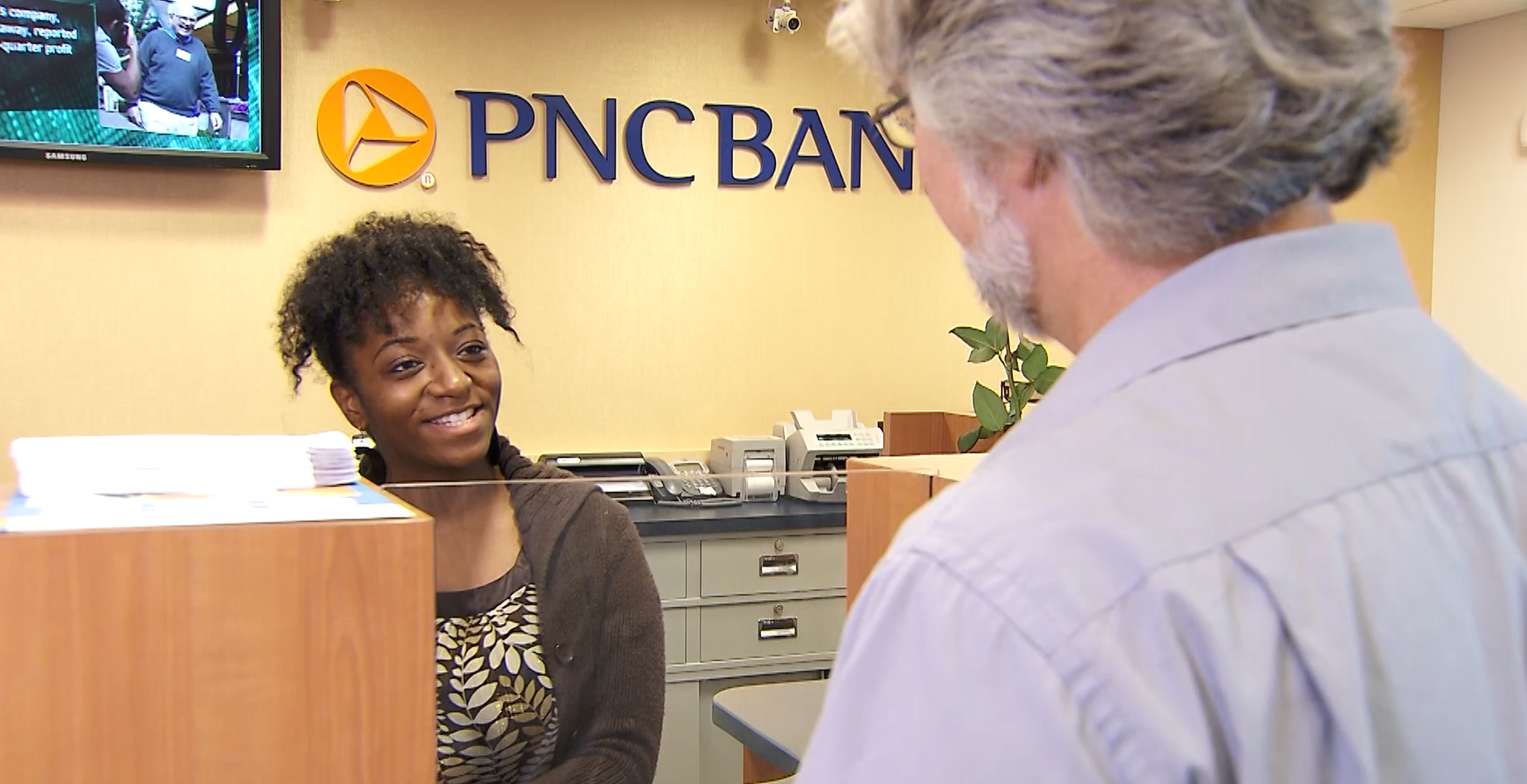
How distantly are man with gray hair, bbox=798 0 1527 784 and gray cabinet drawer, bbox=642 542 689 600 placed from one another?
2.23 feet

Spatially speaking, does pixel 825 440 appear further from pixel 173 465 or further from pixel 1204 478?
pixel 1204 478

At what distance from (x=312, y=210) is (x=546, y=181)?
2.21 ft

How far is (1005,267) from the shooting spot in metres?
0.82

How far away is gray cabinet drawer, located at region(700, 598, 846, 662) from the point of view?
4.56 feet

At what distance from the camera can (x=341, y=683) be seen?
1.15 metres

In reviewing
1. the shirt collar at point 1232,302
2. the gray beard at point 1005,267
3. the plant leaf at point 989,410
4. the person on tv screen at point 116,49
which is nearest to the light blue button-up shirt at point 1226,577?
the shirt collar at point 1232,302

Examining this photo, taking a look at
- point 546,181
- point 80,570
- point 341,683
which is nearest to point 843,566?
point 341,683

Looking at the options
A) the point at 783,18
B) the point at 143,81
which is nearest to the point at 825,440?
the point at 783,18

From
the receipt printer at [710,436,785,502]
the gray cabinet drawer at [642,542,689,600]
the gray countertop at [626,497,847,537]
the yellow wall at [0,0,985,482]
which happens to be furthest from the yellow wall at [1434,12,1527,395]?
the gray cabinet drawer at [642,542,689,600]

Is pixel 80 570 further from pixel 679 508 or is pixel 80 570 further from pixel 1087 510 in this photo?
pixel 1087 510

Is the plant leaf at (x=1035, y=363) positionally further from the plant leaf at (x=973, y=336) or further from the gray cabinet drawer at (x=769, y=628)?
the gray cabinet drawer at (x=769, y=628)

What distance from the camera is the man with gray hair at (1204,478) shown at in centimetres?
61

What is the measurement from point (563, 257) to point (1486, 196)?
3.23 meters

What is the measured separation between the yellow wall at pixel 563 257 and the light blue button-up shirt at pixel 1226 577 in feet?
9.27
